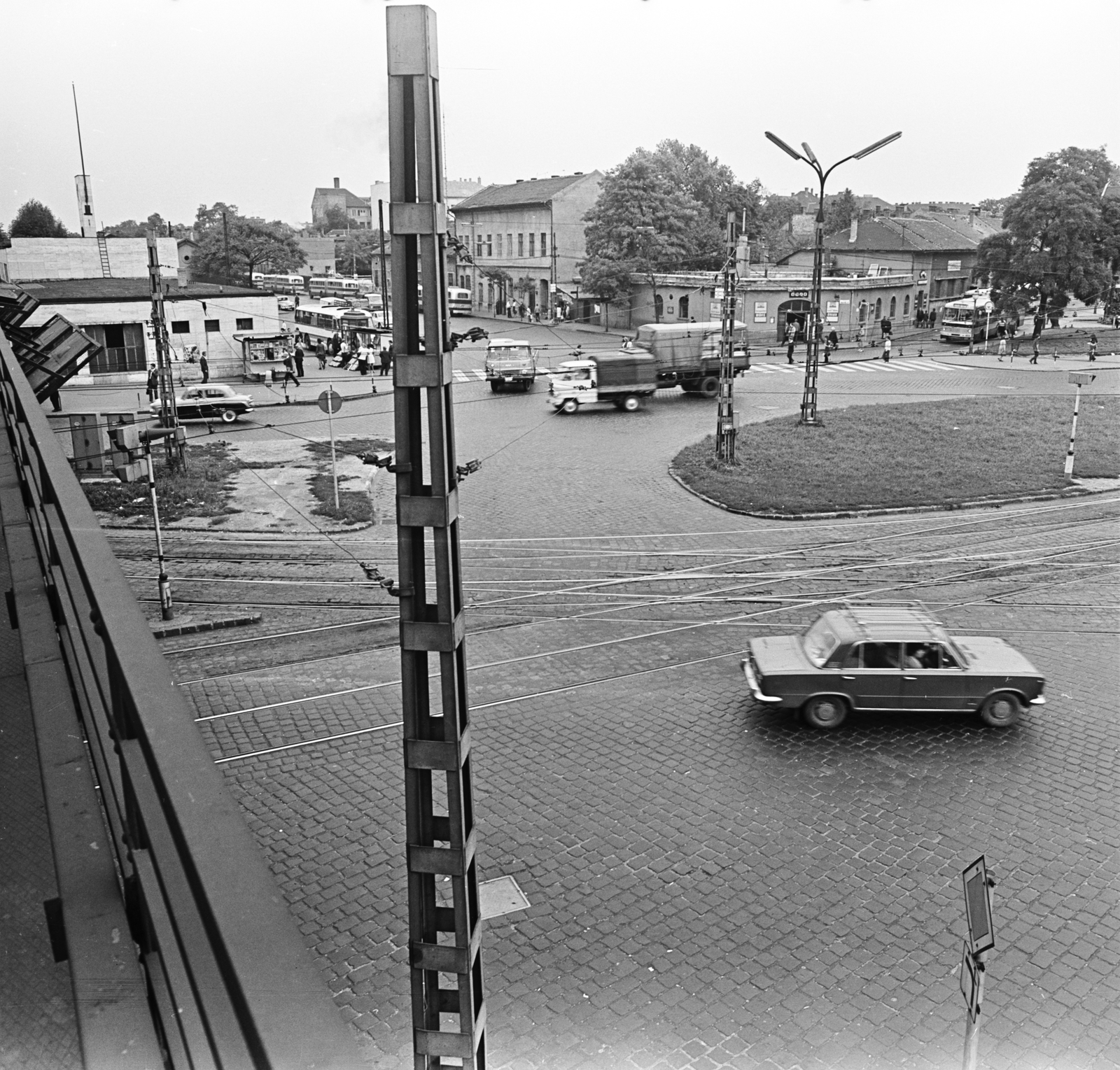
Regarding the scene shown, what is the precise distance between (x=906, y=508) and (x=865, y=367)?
76.4ft

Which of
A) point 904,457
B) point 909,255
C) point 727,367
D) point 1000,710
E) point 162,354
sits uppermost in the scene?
point 909,255

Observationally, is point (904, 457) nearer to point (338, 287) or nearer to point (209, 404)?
point (209, 404)

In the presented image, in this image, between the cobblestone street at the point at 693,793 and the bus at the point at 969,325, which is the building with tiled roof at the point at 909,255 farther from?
the cobblestone street at the point at 693,793

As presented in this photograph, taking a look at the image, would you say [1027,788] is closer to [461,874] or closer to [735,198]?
[461,874]

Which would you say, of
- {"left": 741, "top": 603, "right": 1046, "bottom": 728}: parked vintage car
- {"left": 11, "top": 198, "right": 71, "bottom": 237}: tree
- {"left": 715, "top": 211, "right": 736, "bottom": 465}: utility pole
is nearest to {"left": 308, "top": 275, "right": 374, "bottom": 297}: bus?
{"left": 11, "top": 198, "right": 71, "bottom": 237}: tree

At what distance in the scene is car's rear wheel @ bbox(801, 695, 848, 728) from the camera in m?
10.8

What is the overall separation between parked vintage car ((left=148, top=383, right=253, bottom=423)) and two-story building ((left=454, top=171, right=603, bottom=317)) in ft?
83.3

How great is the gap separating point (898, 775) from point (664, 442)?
1736cm

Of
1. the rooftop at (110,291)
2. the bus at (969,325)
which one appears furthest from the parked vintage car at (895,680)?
the bus at (969,325)

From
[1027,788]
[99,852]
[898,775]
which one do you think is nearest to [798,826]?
[898,775]

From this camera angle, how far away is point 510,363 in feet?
112

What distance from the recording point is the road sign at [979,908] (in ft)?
16.8

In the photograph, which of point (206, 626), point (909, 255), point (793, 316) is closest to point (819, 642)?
point (206, 626)

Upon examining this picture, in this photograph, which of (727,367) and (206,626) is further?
(727,367)
